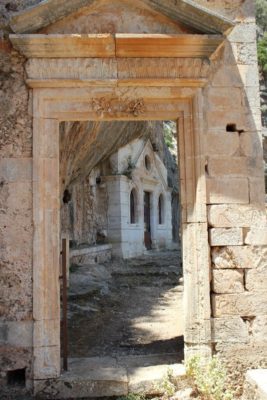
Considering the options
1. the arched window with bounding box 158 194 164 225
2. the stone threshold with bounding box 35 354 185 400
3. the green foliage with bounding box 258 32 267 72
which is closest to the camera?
the stone threshold with bounding box 35 354 185 400

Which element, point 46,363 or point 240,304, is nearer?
point 46,363

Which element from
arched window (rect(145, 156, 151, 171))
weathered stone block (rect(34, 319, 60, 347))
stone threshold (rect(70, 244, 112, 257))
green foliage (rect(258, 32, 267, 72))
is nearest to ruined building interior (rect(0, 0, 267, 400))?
weathered stone block (rect(34, 319, 60, 347))

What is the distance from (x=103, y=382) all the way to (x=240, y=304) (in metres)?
1.52

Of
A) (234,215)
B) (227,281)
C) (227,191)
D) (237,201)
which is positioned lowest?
(227,281)

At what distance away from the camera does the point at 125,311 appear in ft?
26.2

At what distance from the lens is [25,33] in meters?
3.76

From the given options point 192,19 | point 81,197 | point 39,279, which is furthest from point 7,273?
point 81,197

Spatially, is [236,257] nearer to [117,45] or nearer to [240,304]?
[240,304]

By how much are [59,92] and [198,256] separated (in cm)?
215

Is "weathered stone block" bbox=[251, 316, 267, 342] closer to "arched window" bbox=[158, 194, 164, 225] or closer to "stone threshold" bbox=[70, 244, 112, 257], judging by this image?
"stone threshold" bbox=[70, 244, 112, 257]

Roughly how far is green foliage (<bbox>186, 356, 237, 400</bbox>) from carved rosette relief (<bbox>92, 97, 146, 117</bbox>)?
8.24 ft

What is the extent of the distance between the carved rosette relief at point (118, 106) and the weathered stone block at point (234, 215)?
1.25 metres

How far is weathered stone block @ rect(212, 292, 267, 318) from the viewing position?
12.7 feet

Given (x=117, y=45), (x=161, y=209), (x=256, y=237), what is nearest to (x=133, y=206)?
(x=161, y=209)
